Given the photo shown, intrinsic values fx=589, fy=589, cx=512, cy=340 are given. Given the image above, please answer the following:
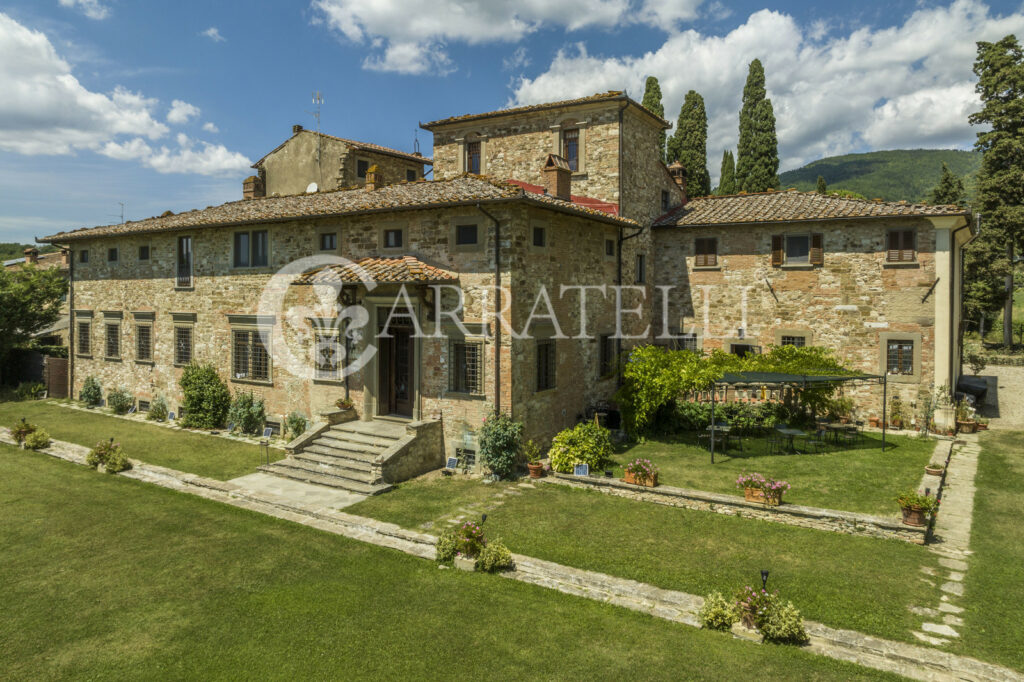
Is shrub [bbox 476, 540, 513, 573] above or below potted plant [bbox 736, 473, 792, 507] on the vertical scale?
below

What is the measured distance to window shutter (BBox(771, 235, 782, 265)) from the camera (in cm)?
2114

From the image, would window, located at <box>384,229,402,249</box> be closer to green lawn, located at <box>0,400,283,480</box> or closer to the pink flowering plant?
green lawn, located at <box>0,400,283,480</box>

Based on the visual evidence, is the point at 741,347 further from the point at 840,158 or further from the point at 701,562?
the point at 840,158

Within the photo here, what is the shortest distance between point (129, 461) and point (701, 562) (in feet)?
49.6

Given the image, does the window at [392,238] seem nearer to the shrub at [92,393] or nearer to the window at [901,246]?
the window at [901,246]

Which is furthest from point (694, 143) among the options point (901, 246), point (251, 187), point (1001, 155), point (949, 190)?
point (251, 187)

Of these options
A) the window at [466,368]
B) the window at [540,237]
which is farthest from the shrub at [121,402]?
the window at [540,237]

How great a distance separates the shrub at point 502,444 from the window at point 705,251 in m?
11.7

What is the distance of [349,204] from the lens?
17922mm

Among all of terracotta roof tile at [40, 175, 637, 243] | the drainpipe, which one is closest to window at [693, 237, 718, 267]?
terracotta roof tile at [40, 175, 637, 243]

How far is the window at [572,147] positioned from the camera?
21375mm

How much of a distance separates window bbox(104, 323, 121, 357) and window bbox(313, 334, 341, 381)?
38.0ft

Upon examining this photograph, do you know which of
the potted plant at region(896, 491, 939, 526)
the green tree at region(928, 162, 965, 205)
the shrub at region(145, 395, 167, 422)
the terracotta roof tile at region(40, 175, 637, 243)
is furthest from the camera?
the green tree at region(928, 162, 965, 205)

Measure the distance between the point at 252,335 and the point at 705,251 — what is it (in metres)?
16.7
